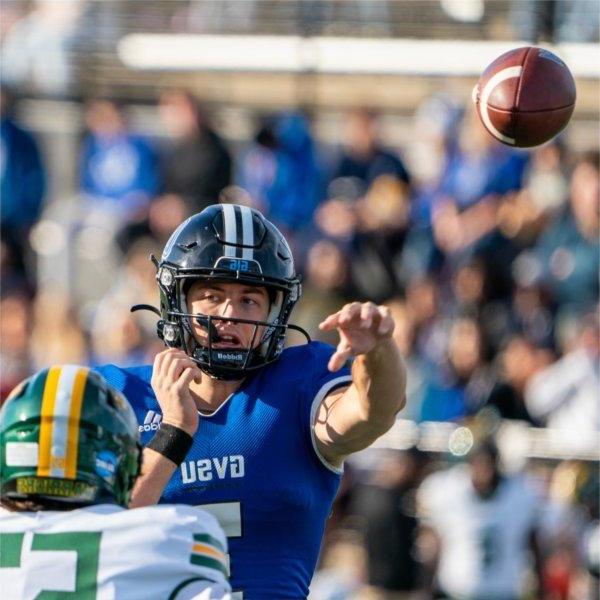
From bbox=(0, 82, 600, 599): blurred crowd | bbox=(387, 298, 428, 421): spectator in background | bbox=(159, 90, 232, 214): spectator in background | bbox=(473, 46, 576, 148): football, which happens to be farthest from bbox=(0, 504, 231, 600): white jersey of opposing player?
bbox=(159, 90, 232, 214): spectator in background

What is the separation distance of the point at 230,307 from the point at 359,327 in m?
0.76

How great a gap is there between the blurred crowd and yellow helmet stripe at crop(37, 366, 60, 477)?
18.0 feet

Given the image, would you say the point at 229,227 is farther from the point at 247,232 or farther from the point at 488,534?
the point at 488,534

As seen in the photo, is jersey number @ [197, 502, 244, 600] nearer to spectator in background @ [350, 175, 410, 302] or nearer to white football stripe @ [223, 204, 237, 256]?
white football stripe @ [223, 204, 237, 256]

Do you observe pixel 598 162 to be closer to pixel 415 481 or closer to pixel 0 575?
Result: pixel 415 481

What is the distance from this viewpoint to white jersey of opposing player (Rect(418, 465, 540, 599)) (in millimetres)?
9562

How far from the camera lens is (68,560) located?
3.33 meters

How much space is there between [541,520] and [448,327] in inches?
62.3

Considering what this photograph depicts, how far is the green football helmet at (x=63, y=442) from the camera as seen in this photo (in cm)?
339

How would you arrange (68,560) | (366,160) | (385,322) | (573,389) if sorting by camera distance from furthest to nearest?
(366,160) → (573,389) → (385,322) → (68,560)

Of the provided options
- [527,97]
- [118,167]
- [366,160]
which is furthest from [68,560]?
[118,167]

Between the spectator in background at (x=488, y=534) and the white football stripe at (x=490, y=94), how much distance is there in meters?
3.98

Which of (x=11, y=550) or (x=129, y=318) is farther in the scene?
(x=129, y=318)

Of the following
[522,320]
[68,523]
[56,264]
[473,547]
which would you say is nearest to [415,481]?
[473,547]
